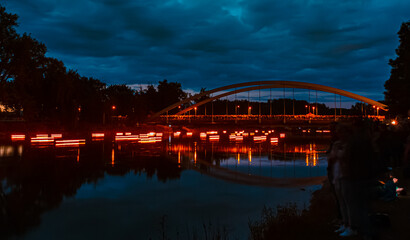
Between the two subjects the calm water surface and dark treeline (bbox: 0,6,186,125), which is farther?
dark treeline (bbox: 0,6,186,125)

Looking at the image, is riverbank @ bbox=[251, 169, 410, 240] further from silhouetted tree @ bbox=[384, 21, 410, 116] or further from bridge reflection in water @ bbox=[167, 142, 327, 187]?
silhouetted tree @ bbox=[384, 21, 410, 116]

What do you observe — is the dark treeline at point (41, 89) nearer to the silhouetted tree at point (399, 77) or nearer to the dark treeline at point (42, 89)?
the dark treeline at point (42, 89)

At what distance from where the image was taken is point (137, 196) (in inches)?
508

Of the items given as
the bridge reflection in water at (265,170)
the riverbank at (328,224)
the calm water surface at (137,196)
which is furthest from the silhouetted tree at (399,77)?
the riverbank at (328,224)

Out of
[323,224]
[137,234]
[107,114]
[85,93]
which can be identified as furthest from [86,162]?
[107,114]

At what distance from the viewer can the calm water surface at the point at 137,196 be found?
9297 mm

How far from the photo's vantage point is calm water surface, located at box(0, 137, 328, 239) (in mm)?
9297

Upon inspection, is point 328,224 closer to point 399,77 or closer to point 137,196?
point 137,196

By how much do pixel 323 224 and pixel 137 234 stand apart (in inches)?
189

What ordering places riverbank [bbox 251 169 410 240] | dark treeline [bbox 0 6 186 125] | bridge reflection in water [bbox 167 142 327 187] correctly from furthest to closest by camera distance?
dark treeline [bbox 0 6 186 125], bridge reflection in water [bbox 167 142 327 187], riverbank [bbox 251 169 410 240]

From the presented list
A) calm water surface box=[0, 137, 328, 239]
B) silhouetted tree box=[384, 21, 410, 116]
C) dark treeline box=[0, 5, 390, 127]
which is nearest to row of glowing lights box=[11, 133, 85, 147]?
dark treeline box=[0, 5, 390, 127]

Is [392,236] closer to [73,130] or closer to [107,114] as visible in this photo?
[73,130]

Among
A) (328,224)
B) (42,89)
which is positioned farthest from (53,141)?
(328,224)

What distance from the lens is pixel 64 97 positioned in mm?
59188
